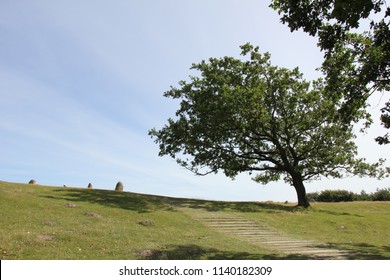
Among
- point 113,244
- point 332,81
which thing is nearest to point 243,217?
point 332,81

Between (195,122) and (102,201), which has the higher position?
(195,122)

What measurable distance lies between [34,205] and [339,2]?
22605 mm

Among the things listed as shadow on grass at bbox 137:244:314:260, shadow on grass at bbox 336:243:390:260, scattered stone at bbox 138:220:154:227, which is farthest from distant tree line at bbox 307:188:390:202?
shadow on grass at bbox 137:244:314:260

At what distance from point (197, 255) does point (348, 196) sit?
47.8m

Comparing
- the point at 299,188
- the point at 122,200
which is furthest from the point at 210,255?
the point at 299,188

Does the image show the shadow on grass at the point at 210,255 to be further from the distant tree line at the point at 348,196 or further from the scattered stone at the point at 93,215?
the distant tree line at the point at 348,196

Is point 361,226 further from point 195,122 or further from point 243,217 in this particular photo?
point 195,122

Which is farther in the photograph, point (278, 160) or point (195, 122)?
point (278, 160)

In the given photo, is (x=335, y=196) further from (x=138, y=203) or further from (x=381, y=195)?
(x=138, y=203)

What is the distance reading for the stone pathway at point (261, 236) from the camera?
18.0 meters

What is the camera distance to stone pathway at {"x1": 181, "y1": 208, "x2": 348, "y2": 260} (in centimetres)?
1805

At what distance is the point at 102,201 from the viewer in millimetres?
29078

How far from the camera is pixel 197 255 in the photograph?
49.0 feet
